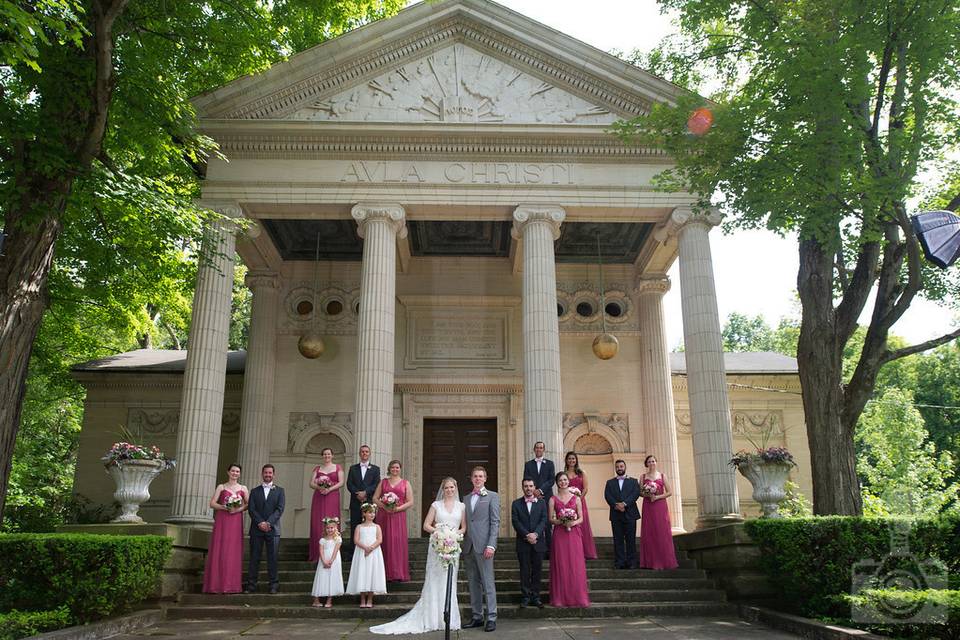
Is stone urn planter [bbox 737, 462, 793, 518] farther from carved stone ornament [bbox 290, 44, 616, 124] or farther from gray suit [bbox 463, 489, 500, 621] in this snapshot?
carved stone ornament [bbox 290, 44, 616, 124]

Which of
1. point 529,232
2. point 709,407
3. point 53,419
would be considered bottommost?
point 709,407

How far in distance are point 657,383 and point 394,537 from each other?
381 inches

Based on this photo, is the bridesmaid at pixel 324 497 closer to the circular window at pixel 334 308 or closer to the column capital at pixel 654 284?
the circular window at pixel 334 308

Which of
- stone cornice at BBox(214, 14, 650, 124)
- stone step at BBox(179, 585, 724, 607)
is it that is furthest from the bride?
stone cornice at BBox(214, 14, 650, 124)

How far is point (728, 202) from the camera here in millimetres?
12016

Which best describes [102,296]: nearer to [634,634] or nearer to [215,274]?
[215,274]

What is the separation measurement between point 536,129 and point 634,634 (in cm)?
1062

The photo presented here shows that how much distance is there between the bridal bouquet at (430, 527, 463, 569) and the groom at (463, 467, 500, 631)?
28.7 inches

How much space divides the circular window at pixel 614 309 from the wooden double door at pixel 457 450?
14.6 ft

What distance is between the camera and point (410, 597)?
36.0 ft

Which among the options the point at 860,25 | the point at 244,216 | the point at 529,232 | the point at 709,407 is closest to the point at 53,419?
the point at 244,216

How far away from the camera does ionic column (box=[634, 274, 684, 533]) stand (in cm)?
1806

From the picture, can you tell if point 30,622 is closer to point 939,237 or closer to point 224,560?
point 224,560

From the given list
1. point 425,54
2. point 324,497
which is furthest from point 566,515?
point 425,54
